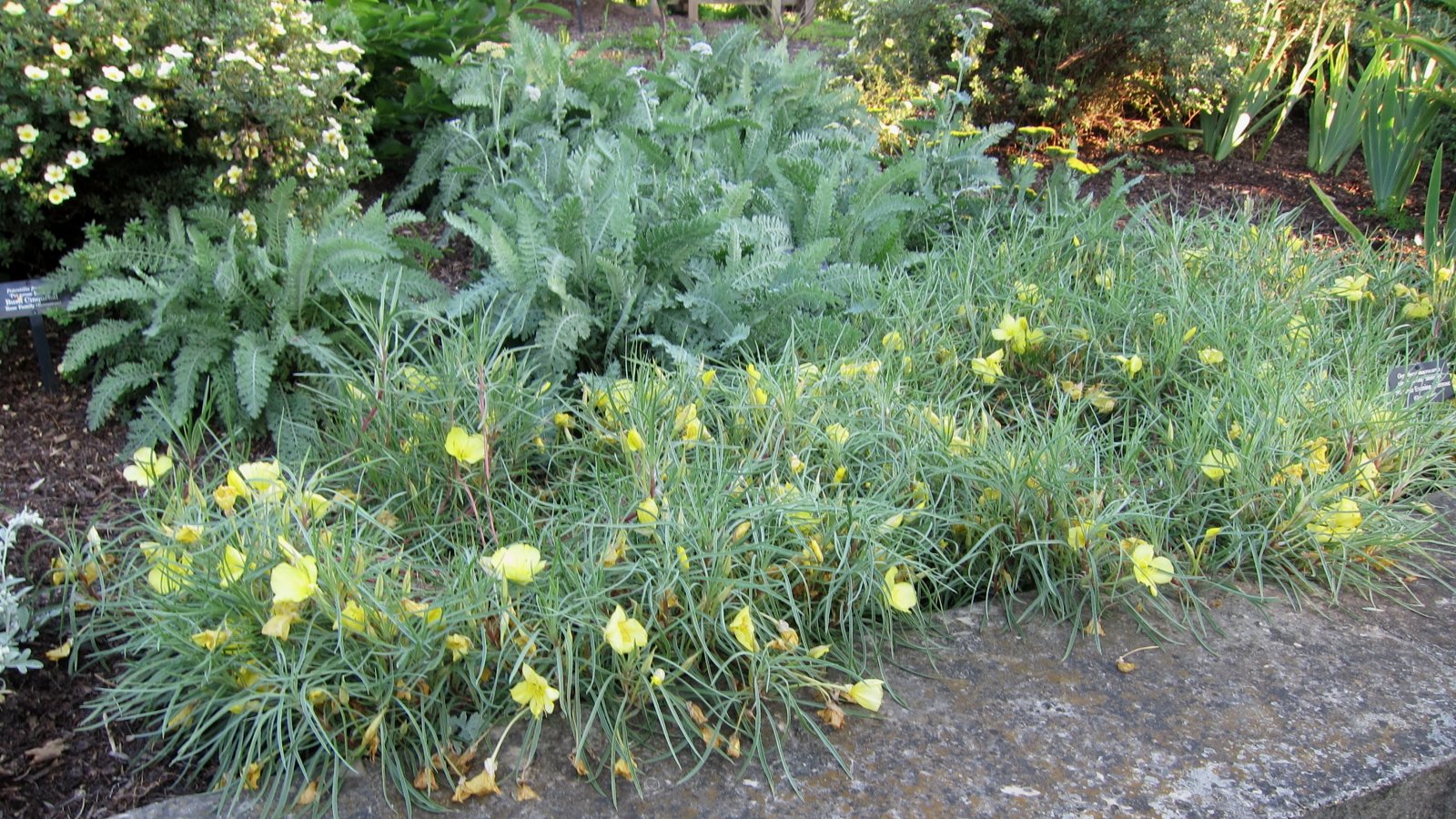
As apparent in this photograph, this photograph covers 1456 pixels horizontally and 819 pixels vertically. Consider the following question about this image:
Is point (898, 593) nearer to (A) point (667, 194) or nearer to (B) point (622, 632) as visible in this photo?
(B) point (622, 632)

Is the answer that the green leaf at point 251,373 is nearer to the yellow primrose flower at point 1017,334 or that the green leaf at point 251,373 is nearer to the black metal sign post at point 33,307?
the black metal sign post at point 33,307

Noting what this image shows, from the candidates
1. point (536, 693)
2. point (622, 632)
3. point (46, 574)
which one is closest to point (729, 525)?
point (622, 632)

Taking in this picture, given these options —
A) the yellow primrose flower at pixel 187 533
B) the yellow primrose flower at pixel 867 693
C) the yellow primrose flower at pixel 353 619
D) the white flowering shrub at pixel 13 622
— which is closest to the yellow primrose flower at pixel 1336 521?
the yellow primrose flower at pixel 867 693

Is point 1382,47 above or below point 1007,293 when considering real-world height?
above

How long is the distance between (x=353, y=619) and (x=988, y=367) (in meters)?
1.77

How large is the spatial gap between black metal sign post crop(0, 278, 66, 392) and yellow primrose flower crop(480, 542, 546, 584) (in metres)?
1.77

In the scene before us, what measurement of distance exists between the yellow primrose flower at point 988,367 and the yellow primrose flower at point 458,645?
1581 mm

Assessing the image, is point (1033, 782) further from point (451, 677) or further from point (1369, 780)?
point (451, 677)

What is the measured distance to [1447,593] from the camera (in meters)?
2.49

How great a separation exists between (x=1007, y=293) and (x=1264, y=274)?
3.34 ft

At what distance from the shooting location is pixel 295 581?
1760mm

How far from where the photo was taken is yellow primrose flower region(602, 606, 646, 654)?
5.90 feet

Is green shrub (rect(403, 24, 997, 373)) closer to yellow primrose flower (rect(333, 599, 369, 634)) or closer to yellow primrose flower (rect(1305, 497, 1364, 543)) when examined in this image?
yellow primrose flower (rect(333, 599, 369, 634))

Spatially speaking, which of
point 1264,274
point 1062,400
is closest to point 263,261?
point 1062,400
